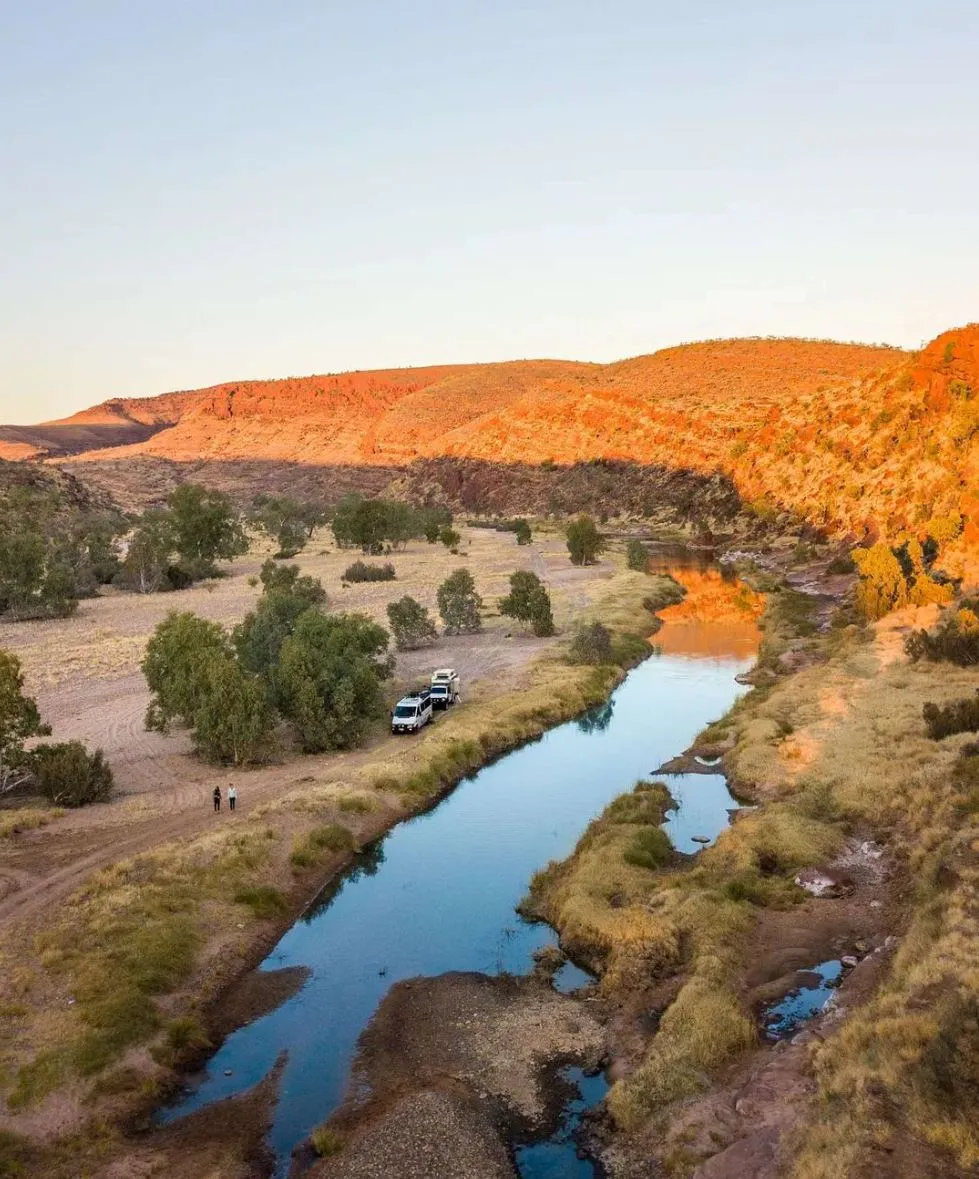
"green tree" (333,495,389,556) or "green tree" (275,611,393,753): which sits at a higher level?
"green tree" (333,495,389,556)

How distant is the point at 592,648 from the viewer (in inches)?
2183

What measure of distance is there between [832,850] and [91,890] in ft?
67.6

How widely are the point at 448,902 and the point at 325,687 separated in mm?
14710

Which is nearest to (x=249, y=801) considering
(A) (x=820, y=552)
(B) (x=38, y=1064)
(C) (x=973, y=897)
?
(B) (x=38, y=1064)

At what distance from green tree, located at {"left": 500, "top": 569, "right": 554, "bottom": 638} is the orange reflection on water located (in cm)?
766

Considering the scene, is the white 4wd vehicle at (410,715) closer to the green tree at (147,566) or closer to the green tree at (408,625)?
the green tree at (408,625)

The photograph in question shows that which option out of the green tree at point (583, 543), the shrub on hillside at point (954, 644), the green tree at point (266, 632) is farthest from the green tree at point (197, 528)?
the shrub on hillside at point (954, 644)

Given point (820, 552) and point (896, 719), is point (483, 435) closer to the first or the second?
point (820, 552)

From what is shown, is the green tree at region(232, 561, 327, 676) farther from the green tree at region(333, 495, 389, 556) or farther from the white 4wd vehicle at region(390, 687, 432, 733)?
the green tree at region(333, 495, 389, 556)

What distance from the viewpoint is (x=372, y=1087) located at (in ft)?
62.2

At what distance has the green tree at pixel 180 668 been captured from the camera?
39719 millimetres

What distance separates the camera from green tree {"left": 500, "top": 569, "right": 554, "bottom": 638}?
6231cm

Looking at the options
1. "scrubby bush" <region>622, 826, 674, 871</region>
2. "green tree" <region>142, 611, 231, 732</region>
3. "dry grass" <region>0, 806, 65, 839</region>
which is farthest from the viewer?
"green tree" <region>142, 611, 231, 732</region>

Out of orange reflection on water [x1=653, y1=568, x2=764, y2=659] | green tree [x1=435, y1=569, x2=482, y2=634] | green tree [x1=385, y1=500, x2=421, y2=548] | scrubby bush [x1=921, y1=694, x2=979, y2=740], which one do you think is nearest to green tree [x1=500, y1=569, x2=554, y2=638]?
green tree [x1=435, y1=569, x2=482, y2=634]
